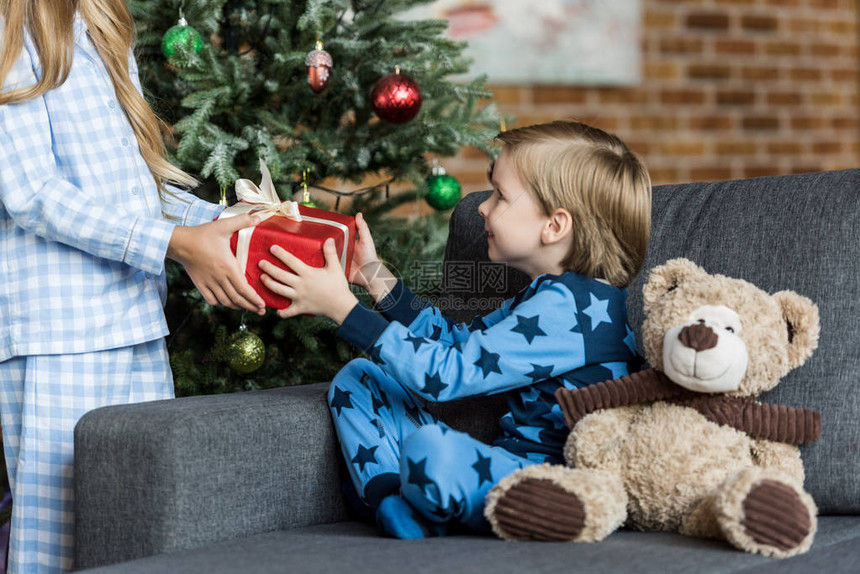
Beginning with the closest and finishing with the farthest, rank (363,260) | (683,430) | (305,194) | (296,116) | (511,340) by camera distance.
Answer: (683,430) → (511,340) → (363,260) → (305,194) → (296,116)

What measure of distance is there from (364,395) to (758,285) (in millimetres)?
550

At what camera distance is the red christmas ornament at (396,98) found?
69.6 inches

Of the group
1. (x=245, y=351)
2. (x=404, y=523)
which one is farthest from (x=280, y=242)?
(x=245, y=351)

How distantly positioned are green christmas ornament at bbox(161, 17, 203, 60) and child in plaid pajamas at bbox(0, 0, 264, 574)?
33cm

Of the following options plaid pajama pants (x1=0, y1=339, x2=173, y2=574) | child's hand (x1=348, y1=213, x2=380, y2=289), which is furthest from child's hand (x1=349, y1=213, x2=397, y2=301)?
plaid pajama pants (x1=0, y1=339, x2=173, y2=574)

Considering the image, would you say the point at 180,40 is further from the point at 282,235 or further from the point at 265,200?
the point at 282,235

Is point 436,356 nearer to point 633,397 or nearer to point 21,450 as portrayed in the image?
point 633,397

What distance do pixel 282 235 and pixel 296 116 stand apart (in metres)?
0.80

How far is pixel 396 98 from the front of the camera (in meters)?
1.77

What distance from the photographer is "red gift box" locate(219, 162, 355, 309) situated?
1.18 meters

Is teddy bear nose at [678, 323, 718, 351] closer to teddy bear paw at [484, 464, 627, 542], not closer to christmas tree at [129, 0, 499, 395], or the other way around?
teddy bear paw at [484, 464, 627, 542]

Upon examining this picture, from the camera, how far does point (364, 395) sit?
127 cm

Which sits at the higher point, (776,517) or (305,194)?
(305,194)

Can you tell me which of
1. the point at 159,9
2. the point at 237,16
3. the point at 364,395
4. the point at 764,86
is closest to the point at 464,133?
the point at 237,16
